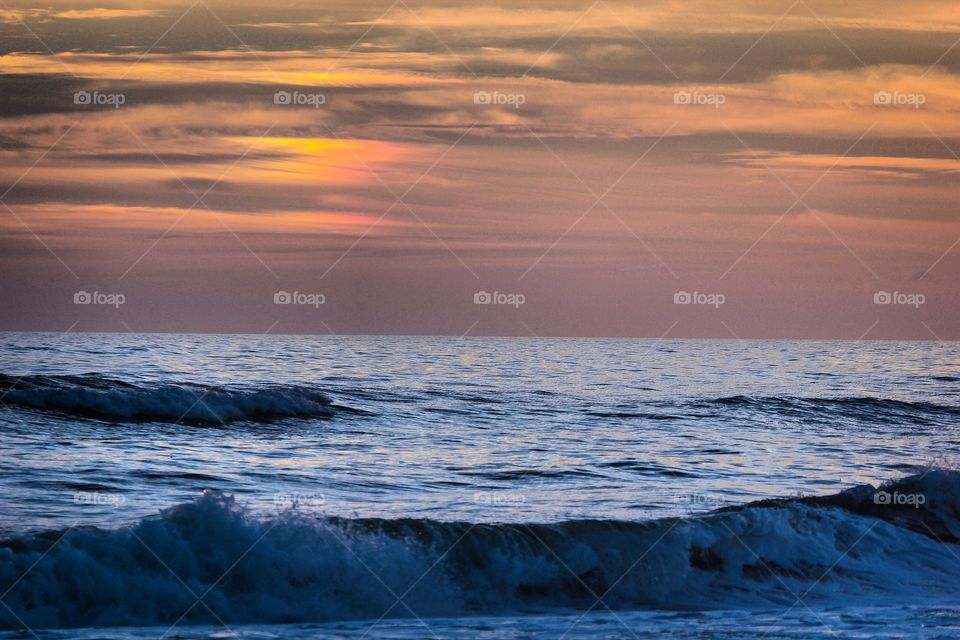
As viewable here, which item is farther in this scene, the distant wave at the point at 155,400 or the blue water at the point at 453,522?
the distant wave at the point at 155,400

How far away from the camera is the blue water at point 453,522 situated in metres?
10.7

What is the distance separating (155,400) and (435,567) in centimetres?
1847

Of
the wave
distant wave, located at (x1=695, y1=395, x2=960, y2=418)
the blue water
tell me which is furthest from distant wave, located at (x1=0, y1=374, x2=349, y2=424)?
the wave

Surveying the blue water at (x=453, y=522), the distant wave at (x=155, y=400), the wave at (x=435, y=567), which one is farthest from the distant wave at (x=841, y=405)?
the wave at (x=435, y=567)

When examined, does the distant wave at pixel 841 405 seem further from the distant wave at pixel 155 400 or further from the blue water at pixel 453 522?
the distant wave at pixel 155 400

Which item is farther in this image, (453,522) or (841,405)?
(841,405)

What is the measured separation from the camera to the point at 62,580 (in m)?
10.7

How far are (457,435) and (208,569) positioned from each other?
1349cm

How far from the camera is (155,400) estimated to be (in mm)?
28547

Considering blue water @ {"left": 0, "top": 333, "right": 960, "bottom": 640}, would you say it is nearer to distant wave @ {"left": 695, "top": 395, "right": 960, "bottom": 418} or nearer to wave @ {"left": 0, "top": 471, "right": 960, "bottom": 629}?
wave @ {"left": 0, "top": 471, "right": 960, "bottom": 629}

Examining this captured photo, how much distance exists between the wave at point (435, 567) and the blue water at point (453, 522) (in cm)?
3

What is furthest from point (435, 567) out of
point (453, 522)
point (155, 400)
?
point (155, 400)

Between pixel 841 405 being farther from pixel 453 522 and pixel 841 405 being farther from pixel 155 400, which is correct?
pixel 453 522

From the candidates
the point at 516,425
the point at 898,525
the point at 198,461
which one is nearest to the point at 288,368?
the point at 516,425
